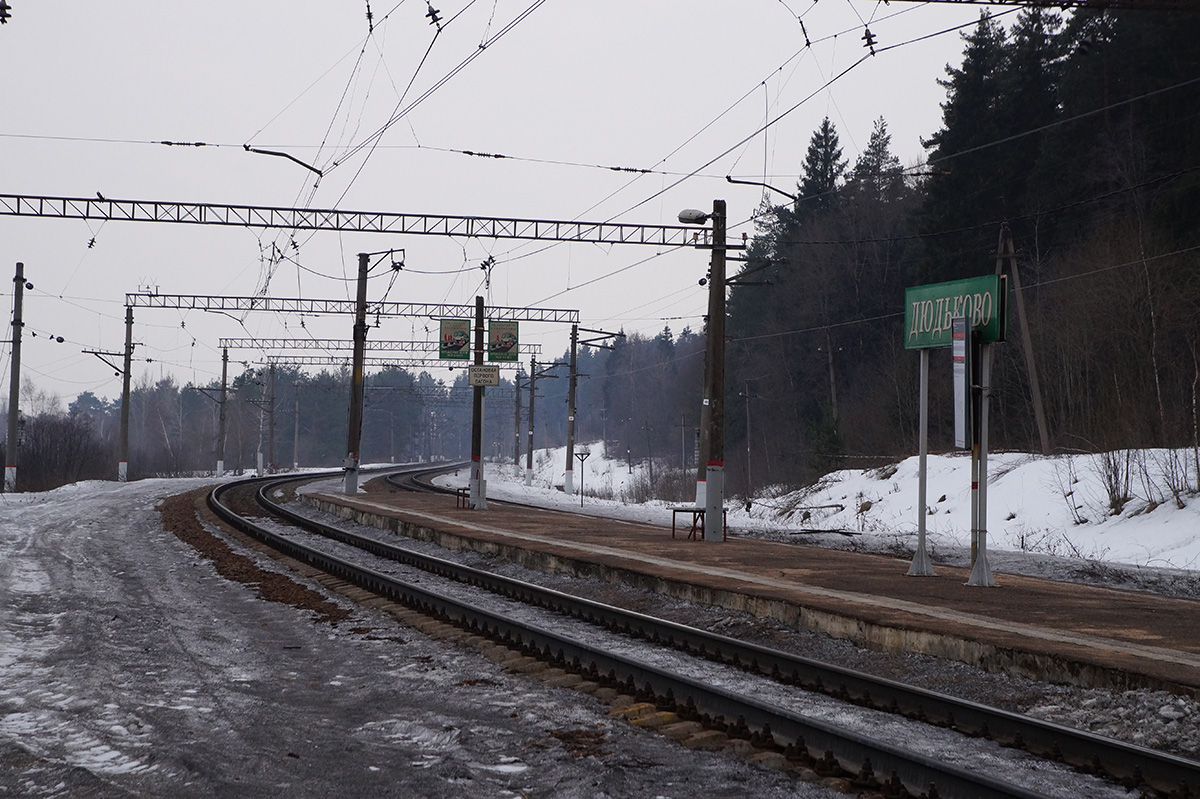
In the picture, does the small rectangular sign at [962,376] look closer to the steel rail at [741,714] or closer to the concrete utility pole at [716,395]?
the steel rail at [741,714]

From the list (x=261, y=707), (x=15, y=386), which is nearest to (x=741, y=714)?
(x=261, y=707)

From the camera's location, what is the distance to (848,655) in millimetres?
10180

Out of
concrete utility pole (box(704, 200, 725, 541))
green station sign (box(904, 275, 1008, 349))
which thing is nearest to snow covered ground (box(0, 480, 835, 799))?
green station sign (box(904, 275, 1008, 349))

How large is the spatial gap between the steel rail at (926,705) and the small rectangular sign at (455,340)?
18.2 metres

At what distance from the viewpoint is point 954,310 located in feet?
45.9

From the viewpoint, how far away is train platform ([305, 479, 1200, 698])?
8.71 meters

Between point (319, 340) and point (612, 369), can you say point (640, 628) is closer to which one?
point (319, 340)

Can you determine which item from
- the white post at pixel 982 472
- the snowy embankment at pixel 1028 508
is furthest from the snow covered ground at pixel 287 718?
the snowy embankment at pixel 1028 508

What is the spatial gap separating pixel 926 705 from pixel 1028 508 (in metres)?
21.8

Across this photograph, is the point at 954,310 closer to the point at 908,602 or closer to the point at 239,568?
the point at 908,602

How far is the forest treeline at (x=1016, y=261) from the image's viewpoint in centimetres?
3350

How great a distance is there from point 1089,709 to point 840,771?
2.73 m

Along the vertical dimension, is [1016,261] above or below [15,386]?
above

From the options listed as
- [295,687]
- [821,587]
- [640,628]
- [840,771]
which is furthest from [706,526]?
[840,771]
